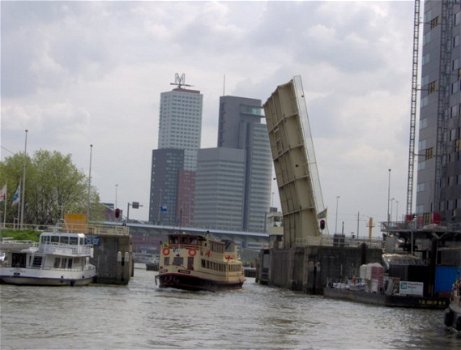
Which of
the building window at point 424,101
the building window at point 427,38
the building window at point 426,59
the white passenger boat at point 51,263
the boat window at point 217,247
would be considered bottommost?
the white passenger boat at point 51,263

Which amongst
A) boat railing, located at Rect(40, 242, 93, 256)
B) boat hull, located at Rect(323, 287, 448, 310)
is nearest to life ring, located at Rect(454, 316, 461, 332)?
boat hull, located at Rect(323, 287, 448, 310)

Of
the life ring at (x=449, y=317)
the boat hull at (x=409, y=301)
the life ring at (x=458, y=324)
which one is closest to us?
the life ring at (x=458, y=324)

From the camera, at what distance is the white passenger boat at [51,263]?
63125 mm

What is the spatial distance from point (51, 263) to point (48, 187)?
133 ft

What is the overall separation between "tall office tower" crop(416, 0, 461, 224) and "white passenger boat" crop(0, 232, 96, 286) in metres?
27.3

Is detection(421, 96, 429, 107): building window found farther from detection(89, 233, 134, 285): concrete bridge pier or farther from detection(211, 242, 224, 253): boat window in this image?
detection(89, 233, 134, 285): concrete bridge pier

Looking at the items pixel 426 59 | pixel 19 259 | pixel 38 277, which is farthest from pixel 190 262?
pixel 426 59

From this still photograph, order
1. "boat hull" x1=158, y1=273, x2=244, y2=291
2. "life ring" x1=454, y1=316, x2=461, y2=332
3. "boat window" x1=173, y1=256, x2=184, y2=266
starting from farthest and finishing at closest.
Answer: "boat window" x1=173, y1=256, x2=184, y2=266
"boat hull" x1=158, y1=273, x2=244, y2=291
"life ring" x1=454, y1=316, x2=461, y2=332

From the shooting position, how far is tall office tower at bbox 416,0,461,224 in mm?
80750

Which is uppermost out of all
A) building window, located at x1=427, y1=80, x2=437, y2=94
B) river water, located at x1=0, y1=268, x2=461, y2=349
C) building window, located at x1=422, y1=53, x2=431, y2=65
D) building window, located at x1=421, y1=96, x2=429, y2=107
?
building window, located at x1=422, y1=53, x2=431, y2=65

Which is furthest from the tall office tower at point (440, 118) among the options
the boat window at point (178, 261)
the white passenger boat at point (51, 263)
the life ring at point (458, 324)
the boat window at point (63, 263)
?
the life ring at point (458, 324)

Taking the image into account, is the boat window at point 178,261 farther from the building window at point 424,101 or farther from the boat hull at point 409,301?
the building window at point 424,101

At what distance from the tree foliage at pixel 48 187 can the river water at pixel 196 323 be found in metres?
43.8

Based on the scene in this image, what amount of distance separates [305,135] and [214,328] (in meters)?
34.6
